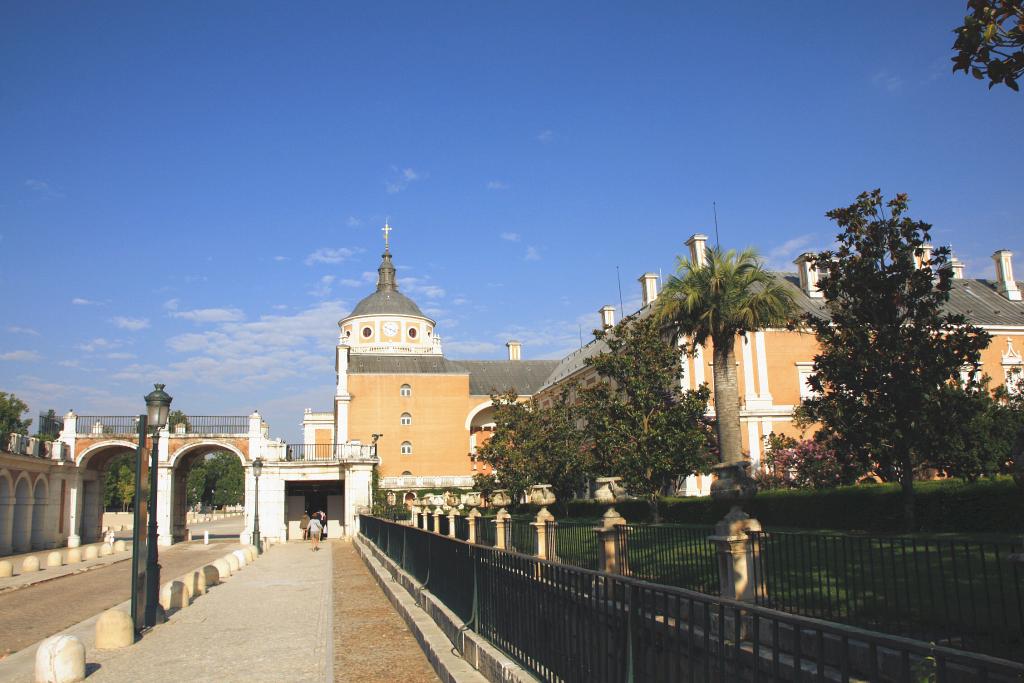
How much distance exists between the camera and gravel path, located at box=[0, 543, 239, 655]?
1289 cm

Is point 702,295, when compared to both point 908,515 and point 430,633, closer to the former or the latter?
point 908,515

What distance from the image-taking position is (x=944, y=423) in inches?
548

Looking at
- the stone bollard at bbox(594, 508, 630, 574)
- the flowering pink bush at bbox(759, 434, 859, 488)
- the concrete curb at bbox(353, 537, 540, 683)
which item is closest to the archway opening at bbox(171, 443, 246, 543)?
the flowering pink bush at bbox(759, 434, 859, 488)

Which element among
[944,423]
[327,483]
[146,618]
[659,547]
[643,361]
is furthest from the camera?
[327,483]

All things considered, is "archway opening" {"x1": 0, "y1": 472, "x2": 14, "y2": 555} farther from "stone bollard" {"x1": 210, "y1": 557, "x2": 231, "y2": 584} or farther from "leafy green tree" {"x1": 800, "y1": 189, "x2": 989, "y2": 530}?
"leafy green tree" {"x1": 800, "y1": 189, "x2": 989, "y2": 530}

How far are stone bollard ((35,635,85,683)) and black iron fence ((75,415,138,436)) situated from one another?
36.4 meters

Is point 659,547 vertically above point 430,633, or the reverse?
point 659,547

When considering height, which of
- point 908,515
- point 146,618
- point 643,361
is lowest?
point 146,618

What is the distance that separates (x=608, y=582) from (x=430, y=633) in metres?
5.51

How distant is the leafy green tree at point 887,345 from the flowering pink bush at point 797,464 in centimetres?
883

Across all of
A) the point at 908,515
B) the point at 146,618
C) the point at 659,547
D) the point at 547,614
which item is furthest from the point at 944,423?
the point at 146,618

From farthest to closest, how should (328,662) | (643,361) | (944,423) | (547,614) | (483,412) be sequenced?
(483,412), (643,361), (944,423), (328,662), (547,614)

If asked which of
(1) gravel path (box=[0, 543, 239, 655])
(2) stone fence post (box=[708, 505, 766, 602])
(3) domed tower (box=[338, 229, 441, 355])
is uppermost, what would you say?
(3) domed tower (box=[338, 229, 441, 355])

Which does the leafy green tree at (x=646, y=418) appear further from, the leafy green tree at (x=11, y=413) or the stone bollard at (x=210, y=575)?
the leafy green tree at (x=11, y=413)
